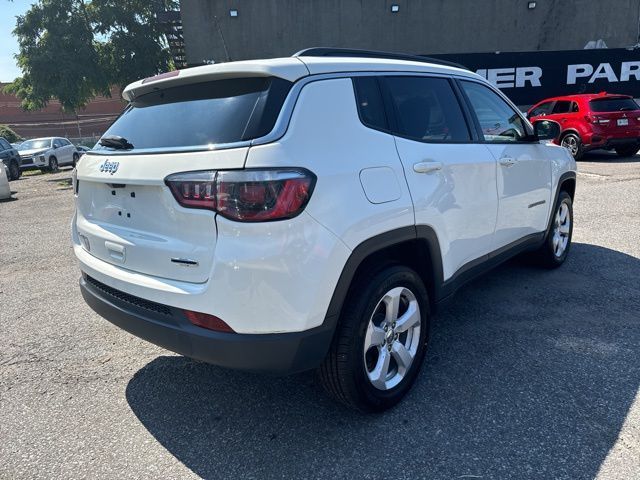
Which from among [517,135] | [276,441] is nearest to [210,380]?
[276,441]

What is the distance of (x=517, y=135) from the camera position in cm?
405

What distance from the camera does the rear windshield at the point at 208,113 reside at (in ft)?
7.30

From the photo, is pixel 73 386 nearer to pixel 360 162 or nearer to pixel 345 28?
pixel 360 162

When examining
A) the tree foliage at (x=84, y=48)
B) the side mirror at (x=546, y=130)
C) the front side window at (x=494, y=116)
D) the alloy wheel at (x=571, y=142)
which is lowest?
the alloy wheel at (x=571, y=142)

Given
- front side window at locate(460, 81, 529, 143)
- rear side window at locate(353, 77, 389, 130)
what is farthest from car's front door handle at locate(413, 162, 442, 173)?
front side window at locate(460, 81, 529, 143)

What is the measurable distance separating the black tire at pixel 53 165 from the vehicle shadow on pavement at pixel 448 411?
20597 millimetres

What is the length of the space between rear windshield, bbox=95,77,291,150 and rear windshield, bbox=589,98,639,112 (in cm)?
1316

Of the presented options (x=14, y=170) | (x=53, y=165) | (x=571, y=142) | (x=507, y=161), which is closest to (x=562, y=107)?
(x=571, y=142)

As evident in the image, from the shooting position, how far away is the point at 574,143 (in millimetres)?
13328

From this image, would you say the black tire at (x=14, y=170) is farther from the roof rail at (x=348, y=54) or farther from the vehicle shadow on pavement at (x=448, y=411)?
the roof rail at (x=348, y=54)

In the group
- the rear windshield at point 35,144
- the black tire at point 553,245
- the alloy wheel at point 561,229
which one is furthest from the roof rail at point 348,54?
the rear windshield at point 35,144

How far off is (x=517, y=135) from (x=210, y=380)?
3079mm

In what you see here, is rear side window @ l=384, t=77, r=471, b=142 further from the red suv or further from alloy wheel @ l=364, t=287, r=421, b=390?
the red suv

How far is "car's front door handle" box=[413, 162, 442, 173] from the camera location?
2.72 metres
